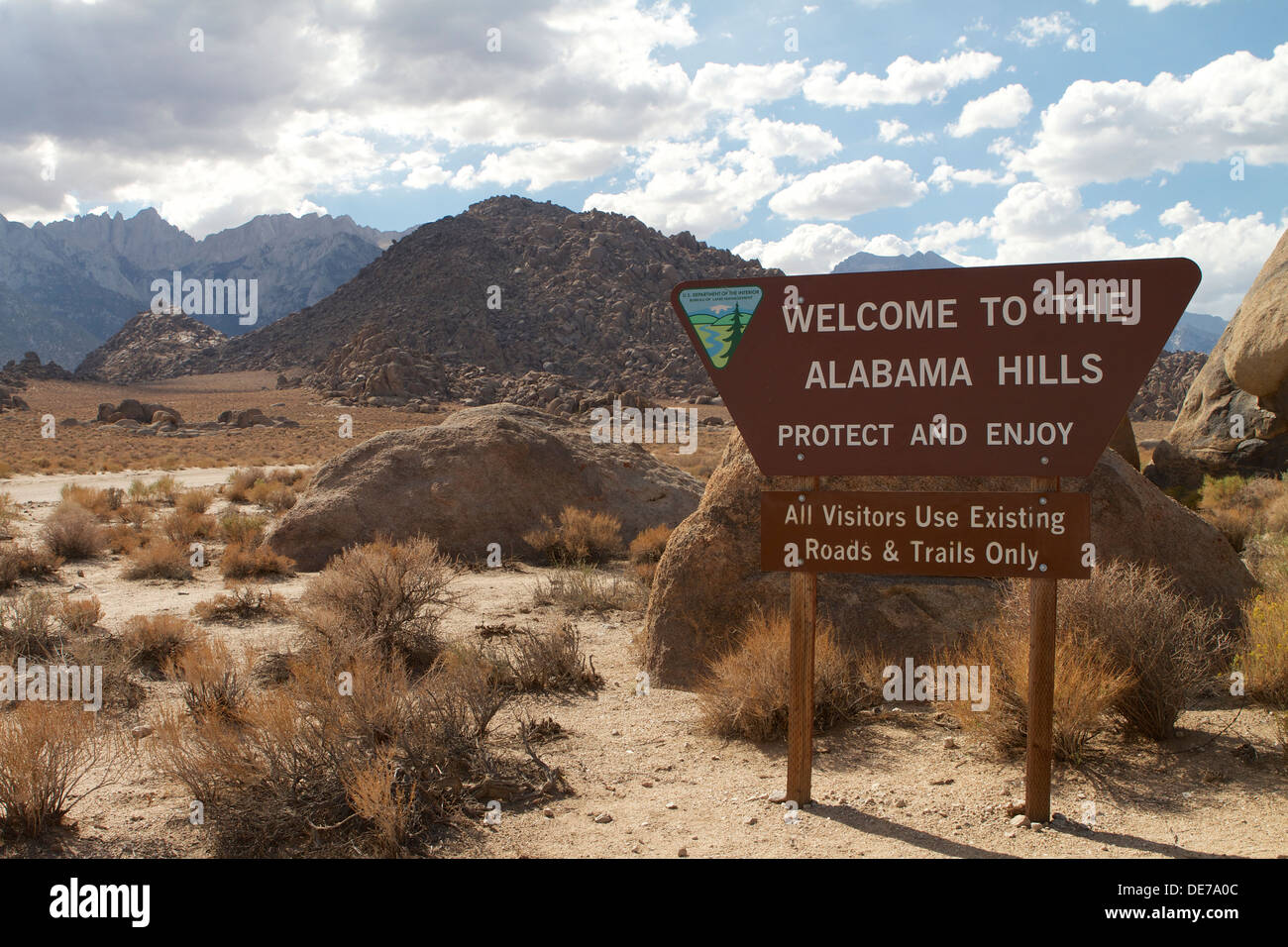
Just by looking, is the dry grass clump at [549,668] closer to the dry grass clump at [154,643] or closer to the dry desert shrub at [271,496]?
the dry grass clump at [154,643]

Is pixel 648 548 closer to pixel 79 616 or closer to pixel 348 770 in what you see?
pixel 79 616

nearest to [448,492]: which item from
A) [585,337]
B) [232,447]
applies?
[232,447]

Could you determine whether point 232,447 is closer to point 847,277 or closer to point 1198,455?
point 1198,455

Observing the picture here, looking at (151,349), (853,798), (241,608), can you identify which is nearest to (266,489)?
(241,608)

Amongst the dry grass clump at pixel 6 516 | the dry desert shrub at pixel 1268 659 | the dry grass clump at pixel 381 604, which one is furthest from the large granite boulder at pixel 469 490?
the dry desert shrub at pixel 1268 659

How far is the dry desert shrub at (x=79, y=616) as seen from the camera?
23.8ft

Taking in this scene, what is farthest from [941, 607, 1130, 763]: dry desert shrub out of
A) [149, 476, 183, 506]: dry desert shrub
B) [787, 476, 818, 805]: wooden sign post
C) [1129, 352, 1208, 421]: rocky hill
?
[1129, 352, 1208, 421]: rocky hill

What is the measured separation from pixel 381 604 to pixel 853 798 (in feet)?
13.2

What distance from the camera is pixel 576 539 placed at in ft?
36.6

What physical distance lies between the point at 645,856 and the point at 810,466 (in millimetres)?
1816

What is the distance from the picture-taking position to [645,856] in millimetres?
3738

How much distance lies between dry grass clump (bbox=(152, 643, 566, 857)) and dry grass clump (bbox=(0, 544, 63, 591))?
6.46m

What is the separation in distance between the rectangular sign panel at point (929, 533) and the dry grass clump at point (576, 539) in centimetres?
697

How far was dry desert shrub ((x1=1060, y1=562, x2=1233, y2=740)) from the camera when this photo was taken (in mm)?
4742
